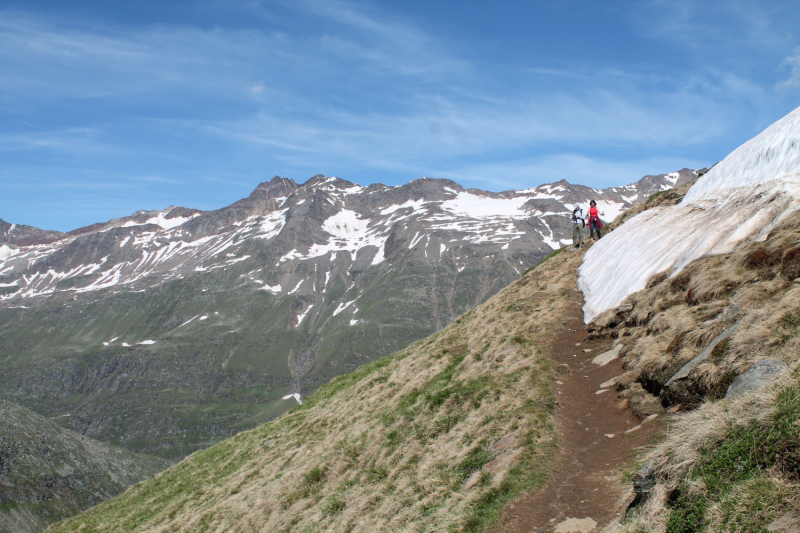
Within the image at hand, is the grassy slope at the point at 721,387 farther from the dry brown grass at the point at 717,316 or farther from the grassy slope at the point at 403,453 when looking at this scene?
the grassy slope at the point at 403,453

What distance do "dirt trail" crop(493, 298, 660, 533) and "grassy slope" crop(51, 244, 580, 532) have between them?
419 millimetres

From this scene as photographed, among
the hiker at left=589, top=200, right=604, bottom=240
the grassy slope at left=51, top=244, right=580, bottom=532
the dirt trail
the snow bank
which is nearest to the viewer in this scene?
the dirt trail

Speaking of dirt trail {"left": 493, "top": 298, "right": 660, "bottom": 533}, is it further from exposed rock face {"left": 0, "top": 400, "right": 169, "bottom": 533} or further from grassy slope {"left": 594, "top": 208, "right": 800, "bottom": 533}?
exposed rock face {"left": 0, "top": 400, "right": 169, "bottom": 533}

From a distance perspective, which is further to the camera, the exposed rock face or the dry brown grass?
the exposed rock face

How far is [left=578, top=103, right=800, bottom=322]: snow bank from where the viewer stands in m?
16.3

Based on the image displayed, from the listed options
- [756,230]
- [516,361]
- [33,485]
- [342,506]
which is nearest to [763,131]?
[756,230]

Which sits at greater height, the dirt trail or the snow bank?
the snow bank

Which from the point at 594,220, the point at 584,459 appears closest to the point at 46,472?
the point at 594,220

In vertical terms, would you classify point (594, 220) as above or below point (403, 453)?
above

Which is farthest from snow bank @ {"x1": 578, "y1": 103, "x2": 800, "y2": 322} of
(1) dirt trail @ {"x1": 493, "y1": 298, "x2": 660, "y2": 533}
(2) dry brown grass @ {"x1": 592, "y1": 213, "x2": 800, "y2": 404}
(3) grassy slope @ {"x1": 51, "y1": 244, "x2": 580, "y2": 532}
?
(1) dirt trail @ {"x1": 493, "y1": 298, "x2": 660, "y2": 533}

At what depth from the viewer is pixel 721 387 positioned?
9.17 meters

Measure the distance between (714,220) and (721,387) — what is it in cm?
1243

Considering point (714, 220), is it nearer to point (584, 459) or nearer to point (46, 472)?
point (584, 459)

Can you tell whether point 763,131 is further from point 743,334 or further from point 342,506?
point 342,506
